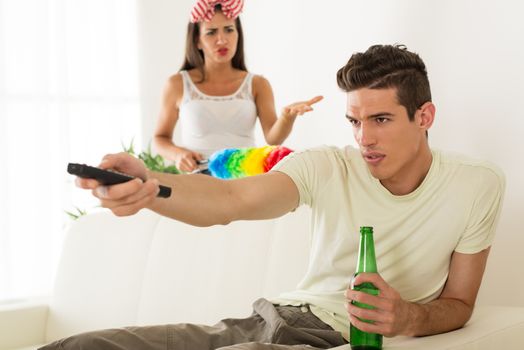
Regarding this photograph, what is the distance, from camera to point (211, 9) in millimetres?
3271

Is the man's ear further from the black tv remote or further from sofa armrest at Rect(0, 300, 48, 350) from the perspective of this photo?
sofa armrest at Rect(0, 300, 48, 350)

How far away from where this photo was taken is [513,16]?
2467 millimetres

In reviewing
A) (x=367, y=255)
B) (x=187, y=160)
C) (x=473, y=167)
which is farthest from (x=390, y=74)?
(x=187, y=160)

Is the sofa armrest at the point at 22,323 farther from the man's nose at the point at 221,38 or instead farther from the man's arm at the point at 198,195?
the man's arm at the point at 198,195

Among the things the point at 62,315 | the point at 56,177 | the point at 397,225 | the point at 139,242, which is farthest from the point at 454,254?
the point at 56,177

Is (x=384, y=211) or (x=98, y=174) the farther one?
(x=384, y=211)

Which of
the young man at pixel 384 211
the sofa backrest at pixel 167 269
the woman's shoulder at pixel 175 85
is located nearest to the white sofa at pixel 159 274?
the sofa backrest at pixel 167 269

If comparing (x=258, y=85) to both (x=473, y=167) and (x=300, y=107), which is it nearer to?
(x=300, y=107)

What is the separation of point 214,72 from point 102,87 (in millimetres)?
1480

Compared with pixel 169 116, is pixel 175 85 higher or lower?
higher

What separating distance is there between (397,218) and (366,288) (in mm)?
280

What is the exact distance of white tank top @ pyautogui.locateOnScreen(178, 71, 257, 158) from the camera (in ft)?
10.9

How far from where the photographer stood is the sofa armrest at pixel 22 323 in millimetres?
2836

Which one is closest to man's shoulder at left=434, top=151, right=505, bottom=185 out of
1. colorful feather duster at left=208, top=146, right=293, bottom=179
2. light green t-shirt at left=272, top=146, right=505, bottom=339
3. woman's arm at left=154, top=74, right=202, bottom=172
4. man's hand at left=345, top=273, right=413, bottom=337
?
light green t-shirt at left=272, top=146, right=505, bottom=339
